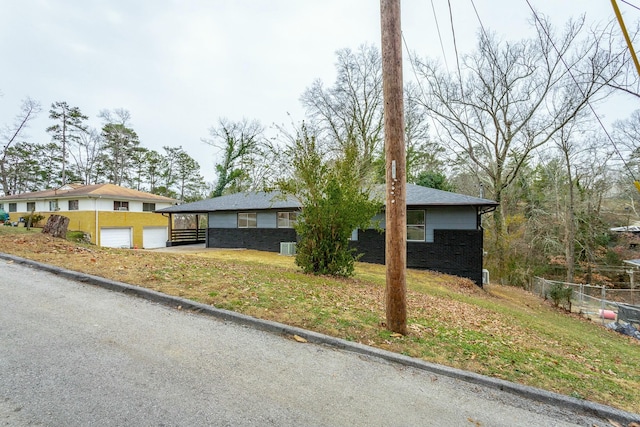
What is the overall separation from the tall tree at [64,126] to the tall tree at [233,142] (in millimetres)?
13251

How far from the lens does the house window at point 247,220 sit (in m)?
18.1

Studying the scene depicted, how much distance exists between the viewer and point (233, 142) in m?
31.5

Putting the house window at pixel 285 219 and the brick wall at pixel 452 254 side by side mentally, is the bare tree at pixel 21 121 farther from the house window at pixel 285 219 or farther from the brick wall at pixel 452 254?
the brick wall at pixel 452 254

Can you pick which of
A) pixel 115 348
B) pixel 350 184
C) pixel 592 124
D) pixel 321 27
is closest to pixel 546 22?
pixel 592 124

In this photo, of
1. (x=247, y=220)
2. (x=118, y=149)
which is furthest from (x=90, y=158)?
(x=247, y=220)

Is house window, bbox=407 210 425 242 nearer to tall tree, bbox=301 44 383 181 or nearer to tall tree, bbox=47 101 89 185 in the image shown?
tall tree, bbox=301 44 383 181

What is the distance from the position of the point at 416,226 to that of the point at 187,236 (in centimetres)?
1845

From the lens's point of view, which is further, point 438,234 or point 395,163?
point 438,234

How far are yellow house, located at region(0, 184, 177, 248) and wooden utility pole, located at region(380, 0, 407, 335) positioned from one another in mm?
22307

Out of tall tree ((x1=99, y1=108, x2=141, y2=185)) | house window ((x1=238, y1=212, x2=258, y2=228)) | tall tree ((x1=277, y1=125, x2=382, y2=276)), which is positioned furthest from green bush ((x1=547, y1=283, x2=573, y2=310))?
tall tree ((x1=99, y1=108, x2=141, y2=185))

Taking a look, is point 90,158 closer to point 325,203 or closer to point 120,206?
point 120,206

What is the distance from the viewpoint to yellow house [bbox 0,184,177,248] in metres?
21.5

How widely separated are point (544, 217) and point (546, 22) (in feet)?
44.2

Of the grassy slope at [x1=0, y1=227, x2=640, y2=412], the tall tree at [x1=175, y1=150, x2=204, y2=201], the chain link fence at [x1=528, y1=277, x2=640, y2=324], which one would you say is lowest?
the chain link fence at [x1=528, y1=277, x2=640, y2=324]
